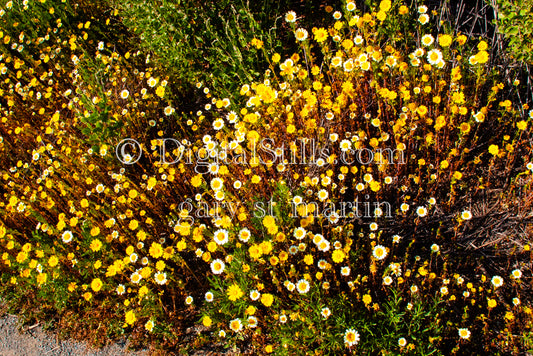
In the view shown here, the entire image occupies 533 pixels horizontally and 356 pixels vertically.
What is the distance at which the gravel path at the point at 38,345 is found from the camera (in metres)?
2.75

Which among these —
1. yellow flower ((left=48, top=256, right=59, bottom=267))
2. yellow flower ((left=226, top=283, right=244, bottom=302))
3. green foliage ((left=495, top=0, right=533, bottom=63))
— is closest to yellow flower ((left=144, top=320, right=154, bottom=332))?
yellow flower ((left=226, top=283, right=244, bottom=302))

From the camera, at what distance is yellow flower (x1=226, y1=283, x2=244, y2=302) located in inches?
95.0

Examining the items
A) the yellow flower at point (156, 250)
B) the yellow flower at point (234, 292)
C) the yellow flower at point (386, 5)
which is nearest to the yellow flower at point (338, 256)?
the yellow flower at point (234, 292)

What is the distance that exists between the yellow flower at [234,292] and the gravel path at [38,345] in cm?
85

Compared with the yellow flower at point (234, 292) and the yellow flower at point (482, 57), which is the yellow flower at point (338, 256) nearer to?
the yellow flower at point (234, 292)

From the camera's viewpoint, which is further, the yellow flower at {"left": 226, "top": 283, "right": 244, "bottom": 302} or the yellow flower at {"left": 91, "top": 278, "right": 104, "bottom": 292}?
the yellow flower at {"left": 91, "top": 278, "right": 104, "bottom": 292}

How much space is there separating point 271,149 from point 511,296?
203 centimetres

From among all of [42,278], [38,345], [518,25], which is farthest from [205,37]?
[38,345]

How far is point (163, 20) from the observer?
140 inches

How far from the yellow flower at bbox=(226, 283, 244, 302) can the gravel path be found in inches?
33.3

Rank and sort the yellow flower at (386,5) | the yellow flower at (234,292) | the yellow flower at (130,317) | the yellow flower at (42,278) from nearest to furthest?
the yellow flower at (234,292), the yellow flower at (130,317), the yellow flower at (42,278), the yellow flower at (386,5)

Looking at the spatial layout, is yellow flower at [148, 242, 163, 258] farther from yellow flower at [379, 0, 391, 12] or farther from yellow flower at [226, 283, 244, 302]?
yellow flower at [379, 0, 391, 12]

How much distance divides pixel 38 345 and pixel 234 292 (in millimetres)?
1773

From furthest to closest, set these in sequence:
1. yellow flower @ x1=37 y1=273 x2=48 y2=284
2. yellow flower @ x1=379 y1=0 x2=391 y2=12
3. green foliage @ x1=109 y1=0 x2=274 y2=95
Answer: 1. green foliage @ x1=109 y1=0 x2=274 y2=95
2. yellow flower @ x1=379 y1=0 x2=391 y2=12
3. yellow flower @ x1=37 y1=273 x2=48 y2=284
